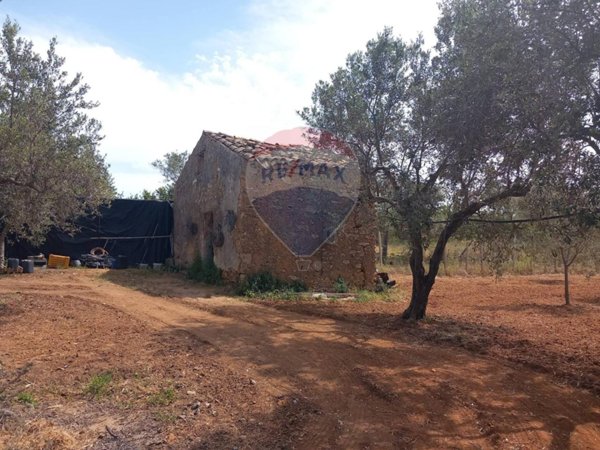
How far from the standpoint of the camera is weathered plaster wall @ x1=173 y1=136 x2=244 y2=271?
13.2 metres

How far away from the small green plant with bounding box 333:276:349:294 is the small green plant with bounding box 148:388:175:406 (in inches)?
316

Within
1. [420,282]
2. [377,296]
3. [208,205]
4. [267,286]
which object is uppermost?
[208,205]

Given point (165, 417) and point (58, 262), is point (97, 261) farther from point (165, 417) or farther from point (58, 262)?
point (165, 417)

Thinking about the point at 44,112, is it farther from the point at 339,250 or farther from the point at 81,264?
the point at 81,264

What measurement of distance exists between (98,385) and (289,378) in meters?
2.11

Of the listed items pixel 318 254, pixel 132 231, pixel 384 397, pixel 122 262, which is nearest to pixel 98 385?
pixel 384 397

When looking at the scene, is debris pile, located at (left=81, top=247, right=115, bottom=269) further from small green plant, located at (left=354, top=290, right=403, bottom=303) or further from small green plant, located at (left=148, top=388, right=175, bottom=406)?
small green plant, located at (left=148, top=388, right=175, bottom=406)

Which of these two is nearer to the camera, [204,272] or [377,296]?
[377,296]

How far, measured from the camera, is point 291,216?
42.4 ft

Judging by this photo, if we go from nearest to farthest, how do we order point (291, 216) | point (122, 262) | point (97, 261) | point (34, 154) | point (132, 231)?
point (34, 154), point (291, 216), point (97, 261), point (122, 262), point (132, 231)

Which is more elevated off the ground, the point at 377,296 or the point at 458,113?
the point at 458,113

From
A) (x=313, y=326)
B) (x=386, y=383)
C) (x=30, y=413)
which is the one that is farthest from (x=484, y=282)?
(x=30, y=413)

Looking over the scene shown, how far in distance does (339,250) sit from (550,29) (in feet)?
28.2

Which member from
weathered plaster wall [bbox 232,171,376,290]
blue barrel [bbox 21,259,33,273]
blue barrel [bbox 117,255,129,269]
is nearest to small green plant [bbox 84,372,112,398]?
weathered plaster wall [bbox 232,171,376,290]
